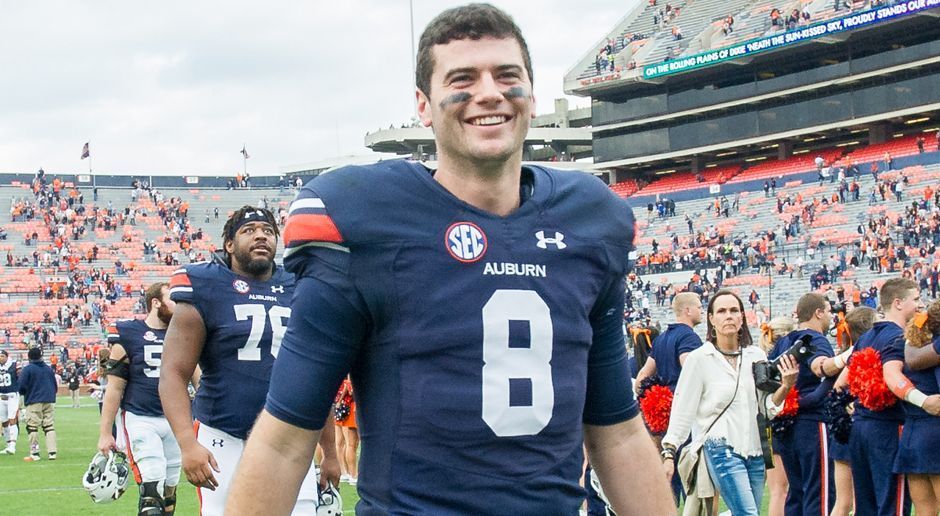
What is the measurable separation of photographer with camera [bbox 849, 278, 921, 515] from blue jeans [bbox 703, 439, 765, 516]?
88 centimetres

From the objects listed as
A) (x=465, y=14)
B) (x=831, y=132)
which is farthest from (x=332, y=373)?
(x=831, y=132)

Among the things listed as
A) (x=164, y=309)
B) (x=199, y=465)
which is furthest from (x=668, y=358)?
(x=199, y=465)

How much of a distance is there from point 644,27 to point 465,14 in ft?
212

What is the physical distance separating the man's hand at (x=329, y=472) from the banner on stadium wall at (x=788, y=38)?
4563cm

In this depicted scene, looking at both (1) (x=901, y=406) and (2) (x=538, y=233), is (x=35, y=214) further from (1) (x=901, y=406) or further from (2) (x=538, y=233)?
(2) (x=538, y=233)

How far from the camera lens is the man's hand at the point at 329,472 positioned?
6359 mm

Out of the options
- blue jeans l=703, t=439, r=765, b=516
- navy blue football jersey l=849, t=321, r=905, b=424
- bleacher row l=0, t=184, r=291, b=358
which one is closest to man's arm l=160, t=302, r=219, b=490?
blue jeans l=703, t=439, r=765, b=516

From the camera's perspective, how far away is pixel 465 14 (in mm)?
2807

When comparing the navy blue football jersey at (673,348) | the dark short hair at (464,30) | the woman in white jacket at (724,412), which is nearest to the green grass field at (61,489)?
the navy blue football jersey at (673,348)

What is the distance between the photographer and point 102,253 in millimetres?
54938

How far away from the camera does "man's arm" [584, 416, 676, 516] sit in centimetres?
299

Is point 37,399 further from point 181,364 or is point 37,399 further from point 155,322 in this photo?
point 181,364

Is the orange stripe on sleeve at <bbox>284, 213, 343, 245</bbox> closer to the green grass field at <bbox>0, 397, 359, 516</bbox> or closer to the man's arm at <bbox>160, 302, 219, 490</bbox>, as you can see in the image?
the man's arm at <bbox>160, 302, 219, 490</bbox>

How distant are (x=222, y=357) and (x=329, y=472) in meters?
0.77
